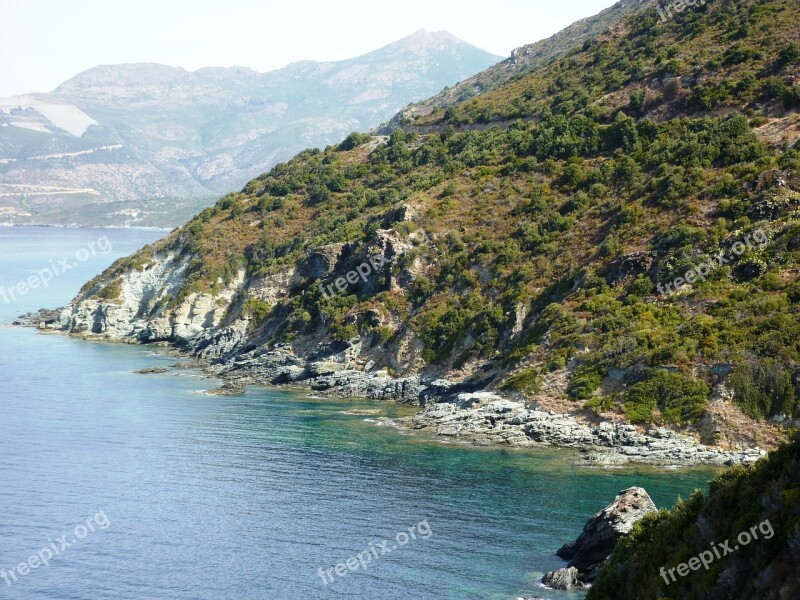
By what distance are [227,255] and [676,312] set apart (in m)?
79.1

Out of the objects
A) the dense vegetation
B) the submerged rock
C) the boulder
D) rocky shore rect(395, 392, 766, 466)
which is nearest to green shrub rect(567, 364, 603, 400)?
rocky shore rect(395, 392, 766, 466)

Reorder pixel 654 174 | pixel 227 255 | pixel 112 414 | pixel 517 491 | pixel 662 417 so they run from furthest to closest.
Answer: pixel 227 255 → pixel 654 174 → pixel 112 414 → pixel 662 417 → pixel 517 491

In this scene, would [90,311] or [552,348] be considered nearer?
[552,348]

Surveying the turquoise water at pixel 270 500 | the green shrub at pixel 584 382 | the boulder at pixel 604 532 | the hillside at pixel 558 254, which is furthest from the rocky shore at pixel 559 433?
the boulder at pixel 604 532

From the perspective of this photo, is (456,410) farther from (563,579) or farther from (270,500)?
(563,579)

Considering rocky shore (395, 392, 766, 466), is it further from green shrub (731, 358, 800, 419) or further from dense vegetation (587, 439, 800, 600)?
dense vegetation (587, 439, 800, 600)

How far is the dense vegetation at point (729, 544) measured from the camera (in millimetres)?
29188

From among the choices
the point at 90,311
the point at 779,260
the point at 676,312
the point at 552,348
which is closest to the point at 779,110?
the point at 779,260

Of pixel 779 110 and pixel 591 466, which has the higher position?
pixel 779 110

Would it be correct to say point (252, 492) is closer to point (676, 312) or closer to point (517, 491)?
point (517, 491)

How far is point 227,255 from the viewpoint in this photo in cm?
13912

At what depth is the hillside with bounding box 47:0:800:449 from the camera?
77875 mm

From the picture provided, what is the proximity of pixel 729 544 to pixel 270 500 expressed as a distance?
122 feet

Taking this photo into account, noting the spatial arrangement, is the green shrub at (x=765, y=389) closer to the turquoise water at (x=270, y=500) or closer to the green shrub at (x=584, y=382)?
the turquoise water at (x=270, y=500)
